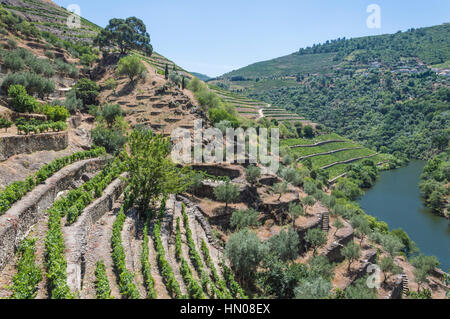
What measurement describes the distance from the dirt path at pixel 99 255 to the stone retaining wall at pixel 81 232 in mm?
390

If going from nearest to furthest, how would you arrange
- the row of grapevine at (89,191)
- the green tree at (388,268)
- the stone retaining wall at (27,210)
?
the stone retaining wall at (27,210), the row of grapevine at (89,191), the green tree at (388,268)

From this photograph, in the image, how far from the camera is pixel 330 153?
103062 mm

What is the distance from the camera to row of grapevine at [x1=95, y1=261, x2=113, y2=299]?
1363 cm

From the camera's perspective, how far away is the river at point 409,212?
61156mm

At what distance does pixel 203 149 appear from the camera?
44594mm

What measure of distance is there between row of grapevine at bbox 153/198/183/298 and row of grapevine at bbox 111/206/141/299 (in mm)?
2669

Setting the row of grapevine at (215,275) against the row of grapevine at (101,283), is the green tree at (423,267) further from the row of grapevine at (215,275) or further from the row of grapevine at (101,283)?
the row of grapevine at (101,283)

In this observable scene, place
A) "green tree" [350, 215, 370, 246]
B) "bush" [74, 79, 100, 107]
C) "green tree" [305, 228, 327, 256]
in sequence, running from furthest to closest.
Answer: "bush" [74, 79, 100, 107], "green tree" [350, 215, 370, 246], "green tree" [305, 228, 327, 256]

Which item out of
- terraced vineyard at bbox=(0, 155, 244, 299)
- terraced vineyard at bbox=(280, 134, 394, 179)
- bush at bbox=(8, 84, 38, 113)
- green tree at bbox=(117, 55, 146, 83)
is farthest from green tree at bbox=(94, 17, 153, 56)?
terraced vineyard at bbox=(0, 155, 244, 299)

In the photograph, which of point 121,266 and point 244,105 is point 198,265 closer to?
point 121,266

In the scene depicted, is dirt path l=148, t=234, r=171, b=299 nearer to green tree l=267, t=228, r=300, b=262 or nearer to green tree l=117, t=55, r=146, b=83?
green tree l=267, t=228, r=300, b=262

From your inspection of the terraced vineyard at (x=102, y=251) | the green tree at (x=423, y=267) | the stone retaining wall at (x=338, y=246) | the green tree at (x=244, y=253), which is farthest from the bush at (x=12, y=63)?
the green tree at (x=423, y=267)

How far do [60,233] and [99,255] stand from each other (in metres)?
2.76

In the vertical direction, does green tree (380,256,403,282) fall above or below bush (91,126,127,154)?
below
